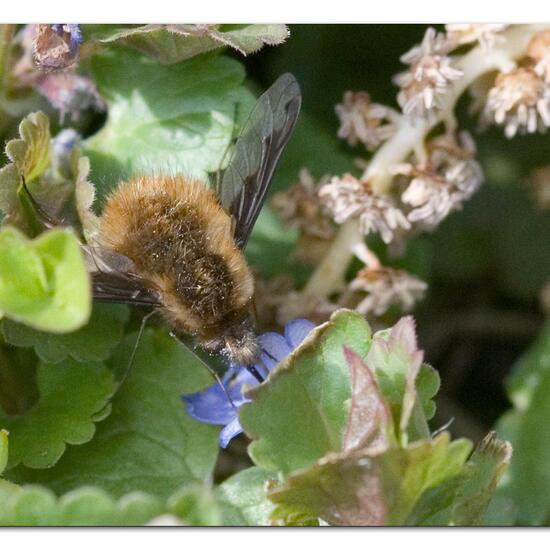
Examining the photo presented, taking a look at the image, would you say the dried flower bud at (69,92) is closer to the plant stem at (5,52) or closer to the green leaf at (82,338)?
the plant stem at (5,52)

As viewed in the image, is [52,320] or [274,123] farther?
[274,123]

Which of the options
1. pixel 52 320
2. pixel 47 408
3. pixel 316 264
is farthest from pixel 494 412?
pixel 52 320

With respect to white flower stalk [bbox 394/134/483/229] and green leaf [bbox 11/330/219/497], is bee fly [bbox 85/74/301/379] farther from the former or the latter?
white flower stalk [bbox 394/134/483/229]

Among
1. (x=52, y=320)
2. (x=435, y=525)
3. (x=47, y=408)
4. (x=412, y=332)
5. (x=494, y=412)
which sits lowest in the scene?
(x=494, y=412)

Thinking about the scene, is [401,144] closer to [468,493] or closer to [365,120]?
[365,120]

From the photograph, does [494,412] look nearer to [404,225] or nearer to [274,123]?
[404,225]
